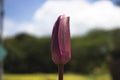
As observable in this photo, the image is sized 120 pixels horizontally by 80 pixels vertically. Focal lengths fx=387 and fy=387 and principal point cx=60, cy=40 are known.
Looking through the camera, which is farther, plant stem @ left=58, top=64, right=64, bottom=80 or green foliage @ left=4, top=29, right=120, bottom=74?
green foliage @ left=4, top=29, right=120, bottom=74

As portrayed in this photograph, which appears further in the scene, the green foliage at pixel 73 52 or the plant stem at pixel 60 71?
the green foliage at pixel 73 52

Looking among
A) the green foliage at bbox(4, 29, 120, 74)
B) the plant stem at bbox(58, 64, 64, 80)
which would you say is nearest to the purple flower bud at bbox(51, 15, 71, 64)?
the plant stem at bbox(58, 64, 64, 80)

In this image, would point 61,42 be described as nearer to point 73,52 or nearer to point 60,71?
point 60,71

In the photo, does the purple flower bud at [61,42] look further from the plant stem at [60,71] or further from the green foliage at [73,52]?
the green foliage at [73,52]

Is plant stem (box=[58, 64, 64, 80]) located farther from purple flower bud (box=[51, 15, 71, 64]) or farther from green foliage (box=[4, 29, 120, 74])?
green foliage (box=[4, 29, 120, 74])

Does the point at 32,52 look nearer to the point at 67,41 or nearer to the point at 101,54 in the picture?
the point at 101,54

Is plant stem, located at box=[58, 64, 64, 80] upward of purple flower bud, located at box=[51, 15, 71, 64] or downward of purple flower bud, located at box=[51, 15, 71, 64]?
downward

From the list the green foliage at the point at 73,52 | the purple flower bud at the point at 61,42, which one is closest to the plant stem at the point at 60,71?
the purple flower bud at the point at 61,42
